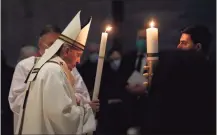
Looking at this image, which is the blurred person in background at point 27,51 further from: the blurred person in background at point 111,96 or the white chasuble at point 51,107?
the white chasuble at point 51,107

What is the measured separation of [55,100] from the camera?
6.93 ft

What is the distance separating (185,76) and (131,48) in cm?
215

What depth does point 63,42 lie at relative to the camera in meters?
2.26

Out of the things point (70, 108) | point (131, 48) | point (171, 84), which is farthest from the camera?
point (131, 48)

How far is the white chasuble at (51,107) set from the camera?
6.95 ft

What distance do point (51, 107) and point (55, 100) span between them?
0.13ft

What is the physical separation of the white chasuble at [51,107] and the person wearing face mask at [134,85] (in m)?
0.30

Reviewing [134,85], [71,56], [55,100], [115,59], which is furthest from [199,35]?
[115,59]

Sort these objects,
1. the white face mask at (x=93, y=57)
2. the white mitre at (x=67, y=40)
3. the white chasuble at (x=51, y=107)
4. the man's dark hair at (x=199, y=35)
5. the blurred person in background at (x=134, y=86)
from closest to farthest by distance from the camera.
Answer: the blurred person in background at (x=134, y=86) < the white chasuble at (x=51, y=107) < the white mitre at (x=67, y=40) < the man's dark hair at (x=199, y=35) < the white face mask at (x=93, y=57)

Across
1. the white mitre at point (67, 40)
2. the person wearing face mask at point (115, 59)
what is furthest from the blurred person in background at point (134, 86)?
the white mitre at point (67, 40)

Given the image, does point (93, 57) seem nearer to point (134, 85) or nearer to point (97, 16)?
point (97, 16)

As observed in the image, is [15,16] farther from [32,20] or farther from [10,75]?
[10,75]

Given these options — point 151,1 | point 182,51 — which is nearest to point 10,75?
point 151,1

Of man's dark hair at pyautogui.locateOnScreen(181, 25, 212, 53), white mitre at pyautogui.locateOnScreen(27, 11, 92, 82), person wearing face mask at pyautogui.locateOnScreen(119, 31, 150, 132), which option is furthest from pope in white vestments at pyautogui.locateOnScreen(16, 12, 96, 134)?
man's dark hair at pyautogui.locateOnScreen(181, 25, 212, 53)
